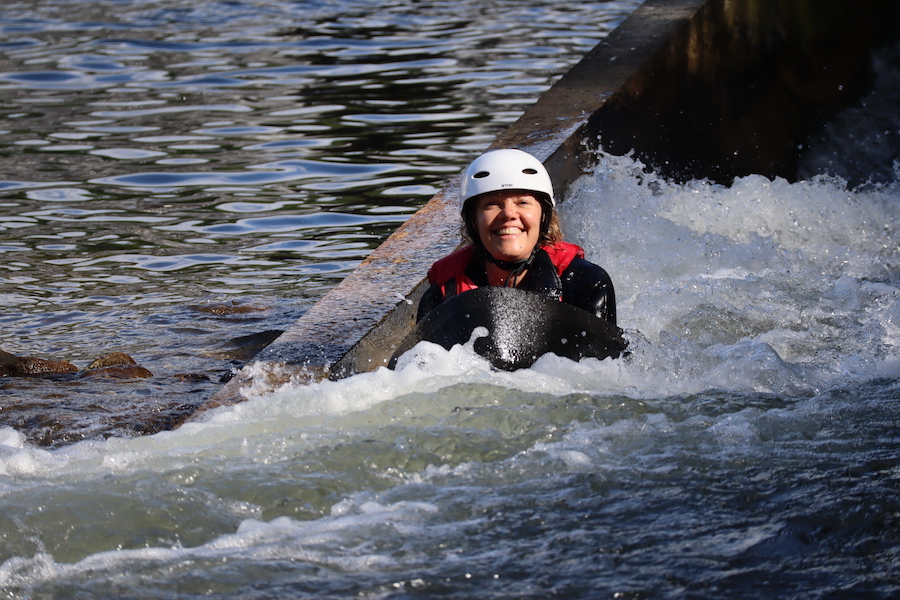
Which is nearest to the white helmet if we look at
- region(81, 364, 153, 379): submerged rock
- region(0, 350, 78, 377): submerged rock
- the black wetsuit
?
the black wetsuit

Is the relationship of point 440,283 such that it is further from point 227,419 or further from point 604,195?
point 604,195

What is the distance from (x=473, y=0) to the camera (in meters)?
21.6

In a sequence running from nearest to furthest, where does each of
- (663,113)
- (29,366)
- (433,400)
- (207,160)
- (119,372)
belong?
(433,400)
(119,372)
(29,366)
(663,113)
(207,160)

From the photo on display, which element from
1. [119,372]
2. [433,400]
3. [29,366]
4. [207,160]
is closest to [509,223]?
[433,400]

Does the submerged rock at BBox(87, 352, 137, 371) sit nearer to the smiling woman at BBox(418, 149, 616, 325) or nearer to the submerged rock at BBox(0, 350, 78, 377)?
the submerged rock at BBox(0, 350, 78, 377)

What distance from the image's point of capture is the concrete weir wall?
547 cm

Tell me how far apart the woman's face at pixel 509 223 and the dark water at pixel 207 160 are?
1700mm

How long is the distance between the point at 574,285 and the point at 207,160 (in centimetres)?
697

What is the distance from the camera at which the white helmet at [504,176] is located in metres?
5.14

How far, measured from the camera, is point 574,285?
514 cm

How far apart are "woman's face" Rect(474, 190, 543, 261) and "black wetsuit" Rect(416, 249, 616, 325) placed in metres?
0.09

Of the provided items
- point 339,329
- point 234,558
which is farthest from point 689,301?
point 234,558

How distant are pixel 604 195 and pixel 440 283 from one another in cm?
285

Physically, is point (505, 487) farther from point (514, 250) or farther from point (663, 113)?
point (663, 113)
